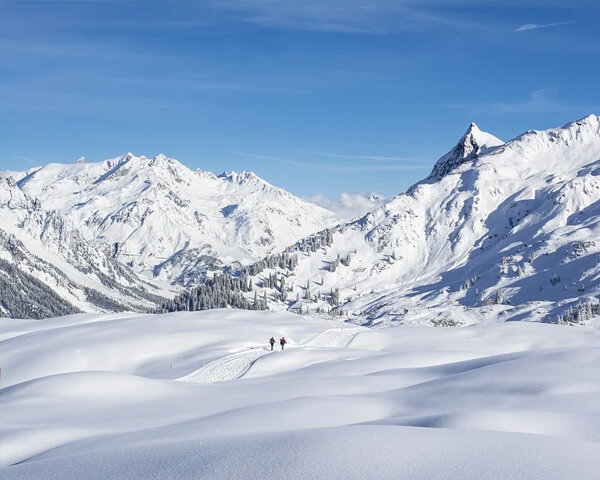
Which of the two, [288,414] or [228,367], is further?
[228,367]

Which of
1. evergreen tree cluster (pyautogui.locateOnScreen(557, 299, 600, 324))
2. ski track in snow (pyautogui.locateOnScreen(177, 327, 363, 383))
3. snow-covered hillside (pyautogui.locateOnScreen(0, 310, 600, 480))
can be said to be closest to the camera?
snow-covered hillside (pyautogui.locateOnScreen(0, 310, 600, 480))

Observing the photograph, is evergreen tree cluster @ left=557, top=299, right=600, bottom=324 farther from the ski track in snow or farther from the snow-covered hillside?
the ski track in snow

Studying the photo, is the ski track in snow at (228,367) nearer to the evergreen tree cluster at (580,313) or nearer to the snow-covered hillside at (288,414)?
the snow-covered hillside at (288,414)

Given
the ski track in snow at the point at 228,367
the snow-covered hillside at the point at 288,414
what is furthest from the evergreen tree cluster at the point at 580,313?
the ski track in snow at the point at 228,367

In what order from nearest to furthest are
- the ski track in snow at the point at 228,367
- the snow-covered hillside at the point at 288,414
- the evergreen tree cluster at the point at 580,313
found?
the snow-covered hillside at the point at 288,414, the ski track in snow at the point at 228,367, the evergreen tree cluster at the point at 580,313

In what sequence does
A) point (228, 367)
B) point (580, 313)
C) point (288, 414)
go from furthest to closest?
1. point (580, 313)
2. point (228, 367)
3. point (288, 414)

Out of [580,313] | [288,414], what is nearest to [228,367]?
[288,414]

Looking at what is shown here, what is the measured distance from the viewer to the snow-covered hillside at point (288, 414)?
1454 centimetres

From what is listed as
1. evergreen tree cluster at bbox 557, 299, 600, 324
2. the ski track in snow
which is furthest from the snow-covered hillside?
evergreen tree cluster at bbox 557, 299, 600, 324

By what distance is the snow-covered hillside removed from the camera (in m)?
14.5

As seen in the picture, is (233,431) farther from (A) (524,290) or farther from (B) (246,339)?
(A) (524,290)

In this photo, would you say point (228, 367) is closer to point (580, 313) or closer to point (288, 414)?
point (288, 414)

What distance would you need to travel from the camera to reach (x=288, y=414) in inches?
966

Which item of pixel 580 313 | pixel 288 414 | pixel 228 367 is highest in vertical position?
pixel 288 414
